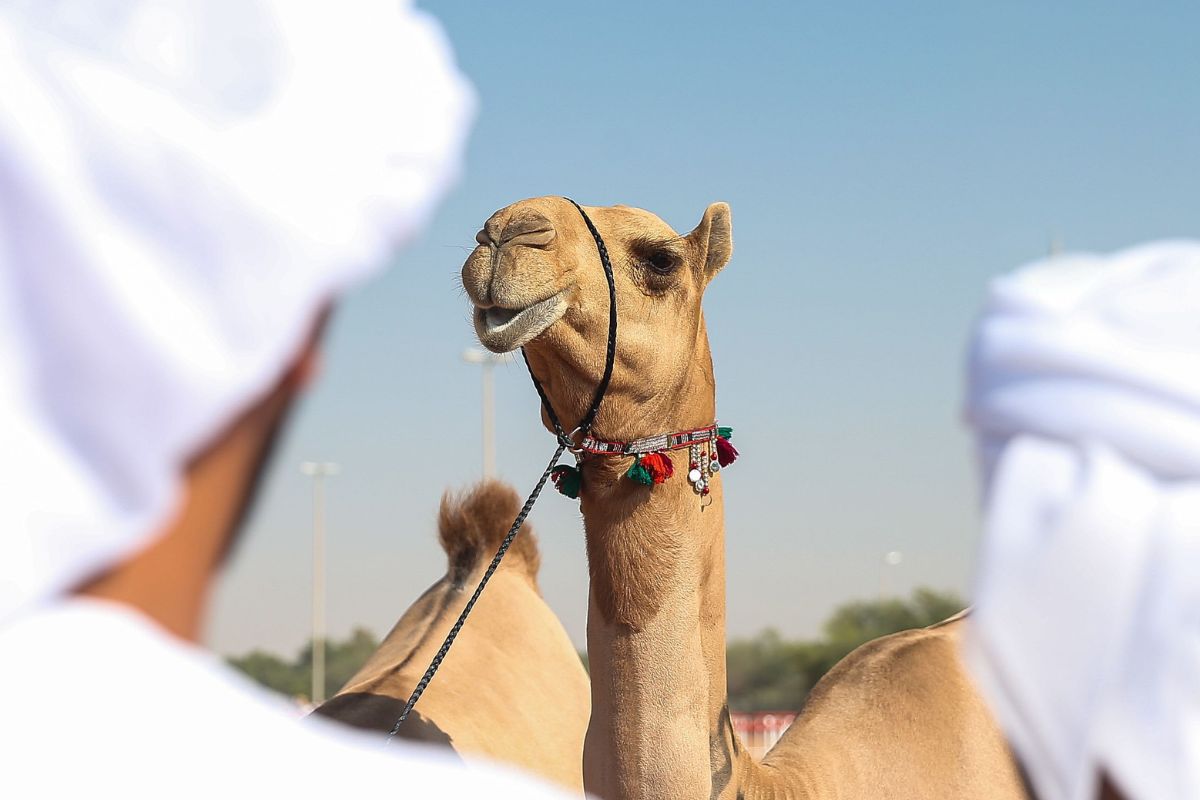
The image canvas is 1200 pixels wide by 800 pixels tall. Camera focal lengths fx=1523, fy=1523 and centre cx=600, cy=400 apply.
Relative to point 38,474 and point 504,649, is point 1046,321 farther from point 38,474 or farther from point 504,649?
point 504,649

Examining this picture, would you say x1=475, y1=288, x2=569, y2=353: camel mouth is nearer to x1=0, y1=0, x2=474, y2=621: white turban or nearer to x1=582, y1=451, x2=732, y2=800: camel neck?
x1=582, y1=451, x2=732, y2=800: camel neck

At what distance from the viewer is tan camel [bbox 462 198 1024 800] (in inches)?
138

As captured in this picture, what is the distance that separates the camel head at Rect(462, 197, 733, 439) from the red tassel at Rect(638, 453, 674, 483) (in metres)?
0.07

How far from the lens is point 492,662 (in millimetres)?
5598

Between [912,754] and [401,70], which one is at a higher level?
[401,70]

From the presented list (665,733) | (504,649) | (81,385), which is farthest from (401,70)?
(504,649)

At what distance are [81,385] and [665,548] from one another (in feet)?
9.52

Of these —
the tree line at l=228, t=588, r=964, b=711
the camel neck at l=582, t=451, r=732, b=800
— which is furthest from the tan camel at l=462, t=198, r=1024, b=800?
the tree line at l=228, t=588, r=964, b=711

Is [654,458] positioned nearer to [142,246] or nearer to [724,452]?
[724,452]

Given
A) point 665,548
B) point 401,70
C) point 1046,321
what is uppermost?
point 401,70

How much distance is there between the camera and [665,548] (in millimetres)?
3688

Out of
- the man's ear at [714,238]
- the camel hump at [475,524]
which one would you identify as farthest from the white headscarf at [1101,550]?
the camel hump at [475,524]

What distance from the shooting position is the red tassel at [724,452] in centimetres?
390

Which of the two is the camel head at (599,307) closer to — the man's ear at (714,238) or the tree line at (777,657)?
the man's ear at (714,238)
